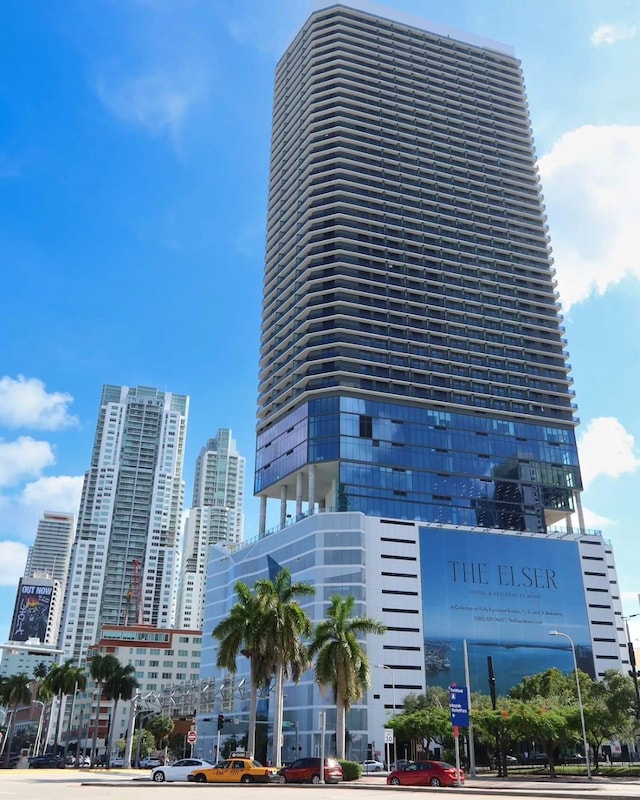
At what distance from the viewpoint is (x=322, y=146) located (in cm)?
13600

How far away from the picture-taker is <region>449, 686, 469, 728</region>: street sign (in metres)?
44.4

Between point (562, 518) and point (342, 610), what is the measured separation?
81.1 meters

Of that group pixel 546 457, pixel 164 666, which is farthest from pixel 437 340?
pixel 164 666

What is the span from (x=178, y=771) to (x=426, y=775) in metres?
17.3

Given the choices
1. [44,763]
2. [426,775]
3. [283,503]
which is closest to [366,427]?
[283,503]

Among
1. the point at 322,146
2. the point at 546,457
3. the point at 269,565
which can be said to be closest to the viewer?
the point at 269,565

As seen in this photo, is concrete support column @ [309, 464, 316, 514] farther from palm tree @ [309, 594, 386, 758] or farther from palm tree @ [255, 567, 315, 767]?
palm tree @ [255, 567, 315, 767]

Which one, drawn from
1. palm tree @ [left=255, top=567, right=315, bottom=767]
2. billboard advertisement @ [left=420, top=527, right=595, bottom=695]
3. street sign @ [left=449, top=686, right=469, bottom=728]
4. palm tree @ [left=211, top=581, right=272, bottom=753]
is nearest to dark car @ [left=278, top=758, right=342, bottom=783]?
palm tree @ [left=255, top=567, right=315, bottom=767]

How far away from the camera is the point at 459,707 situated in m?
45.2

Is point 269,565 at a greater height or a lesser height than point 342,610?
greater

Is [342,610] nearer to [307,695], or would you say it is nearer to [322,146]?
[307,695]

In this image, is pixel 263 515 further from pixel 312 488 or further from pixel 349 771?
pixel 349 771

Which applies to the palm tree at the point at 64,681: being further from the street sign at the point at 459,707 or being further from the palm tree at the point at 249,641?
the street sign at the point at 459,707

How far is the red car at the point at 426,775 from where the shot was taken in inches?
1750
